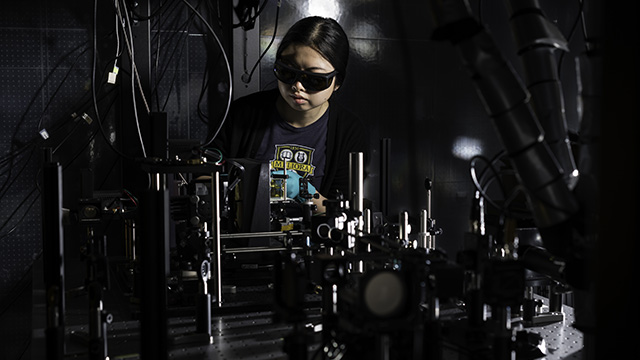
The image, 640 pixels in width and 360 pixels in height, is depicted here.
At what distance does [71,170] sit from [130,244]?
1721 millimetres

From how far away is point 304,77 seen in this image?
11.0 feet

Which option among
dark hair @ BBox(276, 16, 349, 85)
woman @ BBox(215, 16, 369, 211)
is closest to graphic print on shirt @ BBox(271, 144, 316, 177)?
woman @ BBox(215, 16, 369, 211)

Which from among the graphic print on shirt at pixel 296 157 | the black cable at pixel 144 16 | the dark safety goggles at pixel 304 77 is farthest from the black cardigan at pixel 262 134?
the black cable at pixel 144 16

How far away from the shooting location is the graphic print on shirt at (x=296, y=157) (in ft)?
12.6

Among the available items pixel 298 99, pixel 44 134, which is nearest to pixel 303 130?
pixel 298 99

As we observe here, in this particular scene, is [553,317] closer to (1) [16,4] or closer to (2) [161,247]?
(2) [161,247]

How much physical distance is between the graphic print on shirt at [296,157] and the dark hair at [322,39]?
1.60 feet

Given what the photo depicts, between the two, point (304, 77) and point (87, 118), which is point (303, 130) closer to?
point (304, 77)

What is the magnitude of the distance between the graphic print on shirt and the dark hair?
489 millimetres

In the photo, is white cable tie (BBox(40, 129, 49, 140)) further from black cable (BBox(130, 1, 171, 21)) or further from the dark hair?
the dark hair

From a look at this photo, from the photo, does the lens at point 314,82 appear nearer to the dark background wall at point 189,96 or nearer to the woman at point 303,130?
the woman at point 303,130

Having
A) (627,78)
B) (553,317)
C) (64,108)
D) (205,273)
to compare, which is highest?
(64,108)

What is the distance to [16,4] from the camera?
3.63 meters

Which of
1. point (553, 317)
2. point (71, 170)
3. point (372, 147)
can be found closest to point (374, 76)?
point (372, 147)
